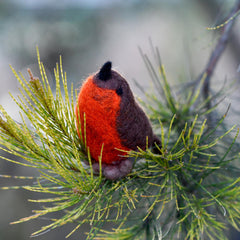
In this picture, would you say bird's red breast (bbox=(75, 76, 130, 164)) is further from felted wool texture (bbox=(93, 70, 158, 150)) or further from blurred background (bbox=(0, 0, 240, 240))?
blurred background (bbox=(0, 0, 240, 240))

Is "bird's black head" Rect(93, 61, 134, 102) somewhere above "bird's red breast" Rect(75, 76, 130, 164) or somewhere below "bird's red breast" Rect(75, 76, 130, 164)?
above

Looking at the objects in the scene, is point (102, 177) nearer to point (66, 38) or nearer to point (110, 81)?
point (110, 81)

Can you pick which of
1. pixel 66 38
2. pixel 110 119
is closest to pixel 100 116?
pixel 110 119

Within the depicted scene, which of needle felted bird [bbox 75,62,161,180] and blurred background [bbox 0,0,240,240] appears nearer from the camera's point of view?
needle felted bird [bbox 75,62,161,180]

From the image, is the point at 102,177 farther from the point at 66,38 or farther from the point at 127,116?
the point at 66,38

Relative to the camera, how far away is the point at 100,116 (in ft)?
1.03

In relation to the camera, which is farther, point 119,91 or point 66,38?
point 66,38

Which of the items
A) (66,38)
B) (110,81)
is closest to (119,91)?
(110,81)

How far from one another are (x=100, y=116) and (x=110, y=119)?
11 mm

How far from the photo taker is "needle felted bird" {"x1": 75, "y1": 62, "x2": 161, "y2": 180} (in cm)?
31

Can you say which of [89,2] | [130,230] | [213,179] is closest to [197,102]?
A: [213,179]

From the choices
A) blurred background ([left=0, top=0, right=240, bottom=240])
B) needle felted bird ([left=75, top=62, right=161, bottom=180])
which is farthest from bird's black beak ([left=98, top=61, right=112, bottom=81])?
blurred background ([left=0, top=0, right=240, bottom=240])

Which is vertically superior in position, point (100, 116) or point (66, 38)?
point (66, 38)

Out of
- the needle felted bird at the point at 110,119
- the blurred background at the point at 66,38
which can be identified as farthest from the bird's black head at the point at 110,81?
the blurred background at the point at 66,38
